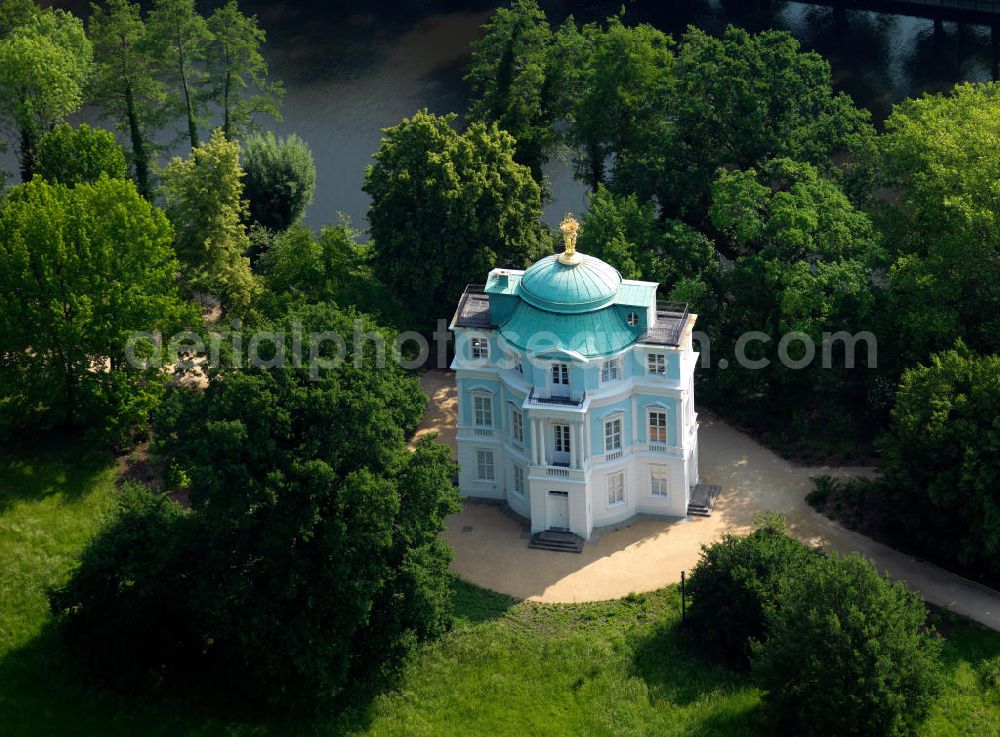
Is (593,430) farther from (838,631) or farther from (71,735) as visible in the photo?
(71,735)

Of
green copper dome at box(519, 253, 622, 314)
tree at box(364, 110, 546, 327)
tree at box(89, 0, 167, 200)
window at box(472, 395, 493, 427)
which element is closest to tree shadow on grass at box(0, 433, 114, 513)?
tree at box(364, 110, 546, 327)

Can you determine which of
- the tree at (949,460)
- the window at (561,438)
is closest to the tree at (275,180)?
the window at (561,438)

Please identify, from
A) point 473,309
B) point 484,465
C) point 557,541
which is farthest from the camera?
point 484,465

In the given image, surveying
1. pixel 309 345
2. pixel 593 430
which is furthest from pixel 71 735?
pixel 593 430

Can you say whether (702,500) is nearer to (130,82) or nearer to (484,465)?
(484,465)

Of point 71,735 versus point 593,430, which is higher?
point 593,430

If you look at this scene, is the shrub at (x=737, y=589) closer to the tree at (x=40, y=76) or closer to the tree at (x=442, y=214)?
the tree at (x=442, y=214)

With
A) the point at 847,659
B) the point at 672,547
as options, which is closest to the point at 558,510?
the point at 672,547
